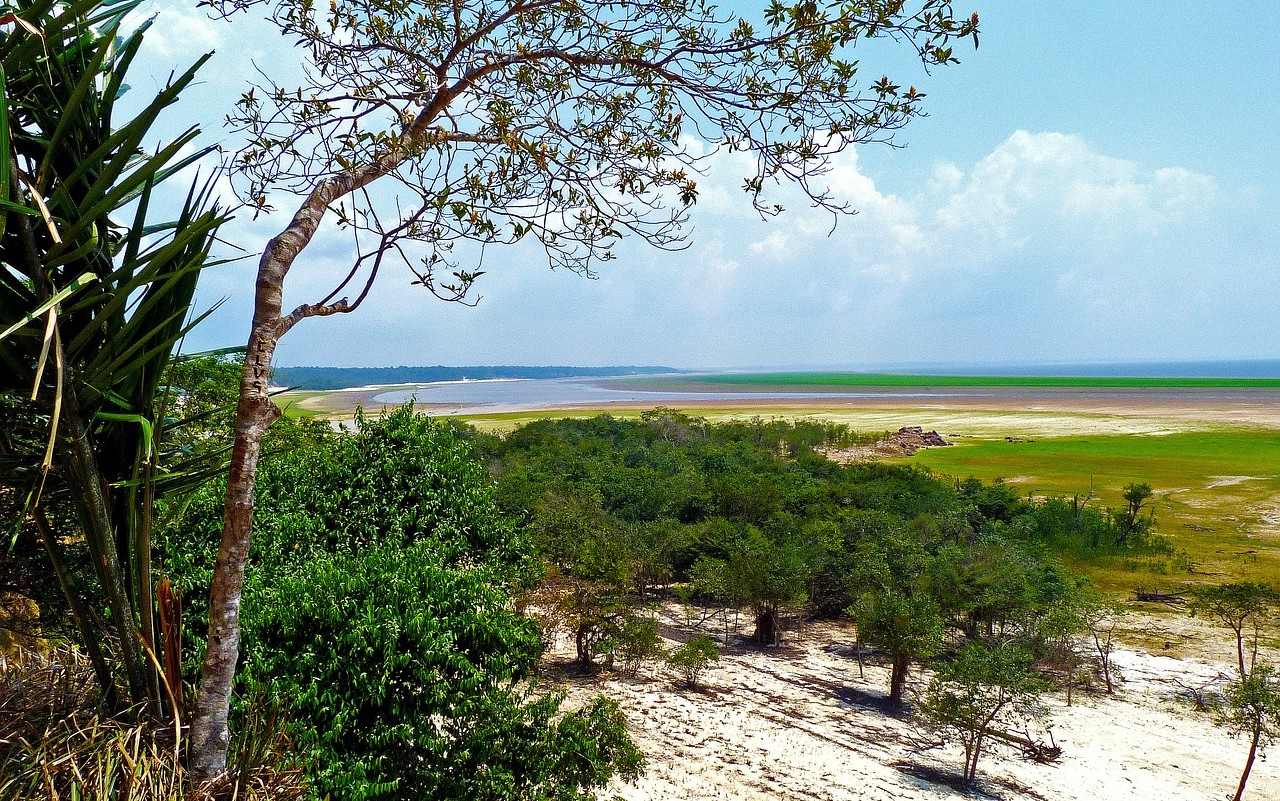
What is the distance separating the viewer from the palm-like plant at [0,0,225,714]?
8.84 ft

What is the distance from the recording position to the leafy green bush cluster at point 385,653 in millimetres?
6355

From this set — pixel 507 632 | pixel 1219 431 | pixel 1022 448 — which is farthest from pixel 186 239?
pixel 1219 431

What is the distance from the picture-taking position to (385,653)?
6535 millimetres

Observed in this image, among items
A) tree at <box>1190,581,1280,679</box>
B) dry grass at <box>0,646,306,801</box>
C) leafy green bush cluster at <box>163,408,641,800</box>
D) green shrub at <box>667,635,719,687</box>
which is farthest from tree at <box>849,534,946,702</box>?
dry grass at <box>0,646,306,801</box>

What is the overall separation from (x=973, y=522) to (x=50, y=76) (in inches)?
1266

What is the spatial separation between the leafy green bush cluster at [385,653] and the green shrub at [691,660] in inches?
277

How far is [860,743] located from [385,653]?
11148 millimetres

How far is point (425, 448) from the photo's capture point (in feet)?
36.8

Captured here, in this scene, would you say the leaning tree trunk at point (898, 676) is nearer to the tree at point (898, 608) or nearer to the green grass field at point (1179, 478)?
the tree at point (898, 608)

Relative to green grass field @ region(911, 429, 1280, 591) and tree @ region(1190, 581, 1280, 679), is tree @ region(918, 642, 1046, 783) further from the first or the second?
green grass field @ region(911, 429, 1280, 591)

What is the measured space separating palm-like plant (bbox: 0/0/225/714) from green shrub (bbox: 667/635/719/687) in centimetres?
1382

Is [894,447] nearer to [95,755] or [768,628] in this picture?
[768,628]

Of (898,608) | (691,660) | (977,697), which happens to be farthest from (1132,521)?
(691,660)

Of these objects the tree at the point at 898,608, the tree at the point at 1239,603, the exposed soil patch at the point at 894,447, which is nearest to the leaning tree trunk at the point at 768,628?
the tree at the point at 898,608
